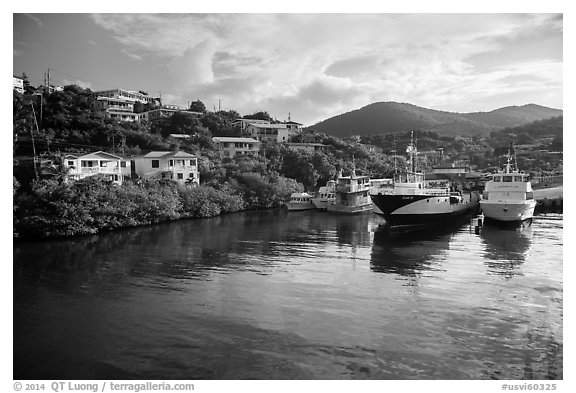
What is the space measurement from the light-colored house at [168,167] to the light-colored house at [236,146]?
8201 mm

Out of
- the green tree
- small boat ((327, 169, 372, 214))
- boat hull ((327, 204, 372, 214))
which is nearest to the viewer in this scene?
boat hull ((327, 204, 372, 214))

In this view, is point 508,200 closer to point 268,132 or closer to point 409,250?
point 409,250

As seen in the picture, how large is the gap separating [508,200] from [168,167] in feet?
57.8

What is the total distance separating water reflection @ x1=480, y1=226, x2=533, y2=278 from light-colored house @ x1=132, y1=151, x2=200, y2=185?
15.6 m

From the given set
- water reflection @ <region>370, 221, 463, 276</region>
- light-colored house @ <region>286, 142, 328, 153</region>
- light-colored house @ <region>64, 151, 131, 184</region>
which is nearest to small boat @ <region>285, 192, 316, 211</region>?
water reflection @ <region>370, 221, 463, 276</region>

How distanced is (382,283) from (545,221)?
13701 millimetres

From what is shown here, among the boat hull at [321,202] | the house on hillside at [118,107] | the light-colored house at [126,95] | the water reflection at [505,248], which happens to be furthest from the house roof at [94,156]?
the water reflection at [505,248]

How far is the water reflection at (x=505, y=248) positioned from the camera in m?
10.2

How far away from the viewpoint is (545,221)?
18.5 metres

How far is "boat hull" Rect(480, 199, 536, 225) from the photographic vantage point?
55.2ft

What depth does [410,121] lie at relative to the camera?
36.9 meters

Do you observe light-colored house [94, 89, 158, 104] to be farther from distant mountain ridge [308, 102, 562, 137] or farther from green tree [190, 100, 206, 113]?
distant mountain ridge [308, 102, 562, 137]

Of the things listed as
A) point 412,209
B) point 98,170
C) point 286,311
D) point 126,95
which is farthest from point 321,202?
point 126,95

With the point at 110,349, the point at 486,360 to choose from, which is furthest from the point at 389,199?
the point at 110,349
